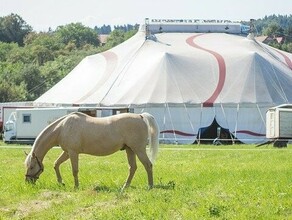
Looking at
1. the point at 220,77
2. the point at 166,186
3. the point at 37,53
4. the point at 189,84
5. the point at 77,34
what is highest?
the point at 166,186

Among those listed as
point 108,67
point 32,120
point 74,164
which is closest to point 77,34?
point 108,67

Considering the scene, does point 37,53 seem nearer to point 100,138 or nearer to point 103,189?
point 100,138

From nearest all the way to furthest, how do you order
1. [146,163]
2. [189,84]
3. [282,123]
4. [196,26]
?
[146,163] → [282,123] → [189,84] → [196,26]

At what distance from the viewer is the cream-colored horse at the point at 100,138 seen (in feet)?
48.3

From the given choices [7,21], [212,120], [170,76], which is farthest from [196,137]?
[7,21]

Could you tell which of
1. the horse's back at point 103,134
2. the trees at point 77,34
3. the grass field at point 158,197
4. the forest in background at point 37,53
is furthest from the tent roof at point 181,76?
the trees at point 77,34

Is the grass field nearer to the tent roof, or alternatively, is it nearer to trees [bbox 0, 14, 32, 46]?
the tent roof

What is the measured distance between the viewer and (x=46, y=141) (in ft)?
49.3

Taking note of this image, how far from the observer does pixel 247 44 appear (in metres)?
49.8

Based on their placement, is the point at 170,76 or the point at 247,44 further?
the point at 247,44

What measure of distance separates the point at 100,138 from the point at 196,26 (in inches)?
1596

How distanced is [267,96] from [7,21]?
10836 centimetres

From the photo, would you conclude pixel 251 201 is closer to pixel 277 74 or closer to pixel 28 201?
pixel 28 201

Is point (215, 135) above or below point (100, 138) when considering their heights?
below
